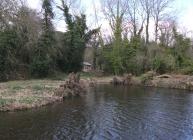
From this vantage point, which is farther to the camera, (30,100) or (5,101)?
(30,100)

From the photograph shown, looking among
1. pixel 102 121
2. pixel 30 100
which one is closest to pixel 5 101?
pixel 30 100

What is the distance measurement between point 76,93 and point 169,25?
117ft

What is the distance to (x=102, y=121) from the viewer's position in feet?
67.3

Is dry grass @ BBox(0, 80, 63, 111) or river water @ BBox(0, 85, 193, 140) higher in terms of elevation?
dry grass @ BBox(0, 80, 63, 111)

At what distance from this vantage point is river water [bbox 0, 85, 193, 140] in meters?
16.9

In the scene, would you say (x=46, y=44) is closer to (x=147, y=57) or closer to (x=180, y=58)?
(x=147, y=57)

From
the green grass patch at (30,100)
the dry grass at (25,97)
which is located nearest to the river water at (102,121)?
the dry grass at (25,97)

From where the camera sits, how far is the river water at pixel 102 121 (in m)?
16.9

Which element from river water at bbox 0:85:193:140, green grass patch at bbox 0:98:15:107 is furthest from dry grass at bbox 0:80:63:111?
river water at bbox 0:85:193:140

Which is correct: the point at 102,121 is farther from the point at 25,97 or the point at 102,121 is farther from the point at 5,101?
the point at 25,97

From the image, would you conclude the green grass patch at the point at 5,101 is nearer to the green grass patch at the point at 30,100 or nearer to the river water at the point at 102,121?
the green grass patch at the point at 30,100

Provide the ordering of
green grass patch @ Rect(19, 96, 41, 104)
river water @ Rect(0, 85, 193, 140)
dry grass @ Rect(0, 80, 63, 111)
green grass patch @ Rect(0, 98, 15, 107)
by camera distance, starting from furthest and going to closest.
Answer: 1. green grass patch @ Rect(19, 96, 41, 104)
2. dry grass @ Rect(0, 80, 63, 111)
3. green grass patch @ Rect(0, 98, 15, 107)
4. river water @ Rect(0, 85, 193, 140)

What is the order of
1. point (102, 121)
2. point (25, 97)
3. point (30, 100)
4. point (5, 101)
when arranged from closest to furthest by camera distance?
point (102, 121) → point (5, 101) → point (30, 100) → point (25, 97)

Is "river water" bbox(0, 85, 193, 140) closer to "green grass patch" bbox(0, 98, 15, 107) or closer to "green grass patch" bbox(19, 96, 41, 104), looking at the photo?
"green grass patch" bbox(19, 96, 41, 104)
